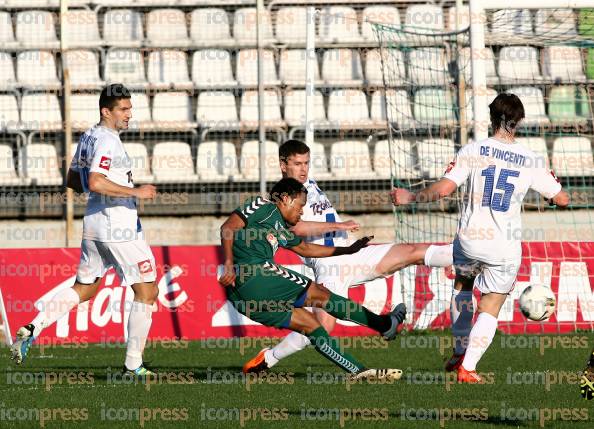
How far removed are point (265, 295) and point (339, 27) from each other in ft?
32.7

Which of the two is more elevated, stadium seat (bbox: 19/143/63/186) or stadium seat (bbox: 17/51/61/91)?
stadium seat (bbox: 17/51/61/91)

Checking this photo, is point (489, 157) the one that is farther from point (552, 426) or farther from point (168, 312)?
point (168, 312)

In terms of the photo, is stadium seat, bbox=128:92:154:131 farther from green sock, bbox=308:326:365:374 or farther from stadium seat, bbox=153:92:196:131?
green sock, bbox=308:326:365:374

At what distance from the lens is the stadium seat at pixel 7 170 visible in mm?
16000

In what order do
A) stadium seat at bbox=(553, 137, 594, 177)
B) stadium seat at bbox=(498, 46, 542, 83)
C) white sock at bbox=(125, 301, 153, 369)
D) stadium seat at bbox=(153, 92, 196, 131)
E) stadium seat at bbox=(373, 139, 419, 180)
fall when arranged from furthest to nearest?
1. stadium seat at bbox=(498, 46, 542, 83)
2. stadium seat at bbox=(153, 92, 196, 131)
3. stadium seat at bbox=(553, 137, 594, 177)
4. stadium seat at bbox=(373, 139, 419, 180)
5. white sock at bbox=(125, 301, 153, 369)

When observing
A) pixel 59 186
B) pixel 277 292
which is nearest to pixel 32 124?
pixel 59 186

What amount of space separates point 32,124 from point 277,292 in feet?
28.7

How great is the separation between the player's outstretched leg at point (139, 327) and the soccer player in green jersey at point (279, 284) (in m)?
1.24

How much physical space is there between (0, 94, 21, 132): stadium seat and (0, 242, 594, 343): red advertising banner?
322 centimetres

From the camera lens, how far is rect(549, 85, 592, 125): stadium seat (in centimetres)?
1697

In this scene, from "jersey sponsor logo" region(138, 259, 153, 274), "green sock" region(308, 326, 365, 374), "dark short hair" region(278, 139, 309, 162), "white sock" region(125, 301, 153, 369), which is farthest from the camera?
"jersey sponsor logo" region(138, 259, 153, 274)

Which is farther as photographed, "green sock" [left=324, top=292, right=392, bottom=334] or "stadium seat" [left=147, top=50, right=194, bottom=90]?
"stadium seat" [left=147, top=50, right=194, bottom=90]

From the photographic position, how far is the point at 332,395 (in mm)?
7945

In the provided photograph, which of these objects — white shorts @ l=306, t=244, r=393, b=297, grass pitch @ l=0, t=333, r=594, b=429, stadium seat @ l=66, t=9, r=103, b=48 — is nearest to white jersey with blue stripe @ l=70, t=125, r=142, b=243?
grass pitch @ l=0, t=333, r=594, b=429
